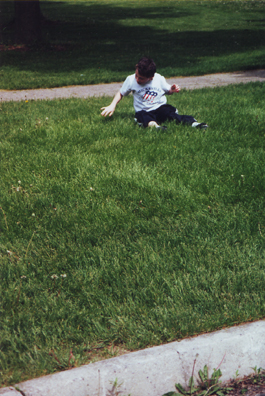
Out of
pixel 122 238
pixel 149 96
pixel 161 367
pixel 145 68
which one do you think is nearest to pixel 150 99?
pixel 149 96

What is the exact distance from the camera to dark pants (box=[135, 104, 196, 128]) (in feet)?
19.8

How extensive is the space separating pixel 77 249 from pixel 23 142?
275 cm

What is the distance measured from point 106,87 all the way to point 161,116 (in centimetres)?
410

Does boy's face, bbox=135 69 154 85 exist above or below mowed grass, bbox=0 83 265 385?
above

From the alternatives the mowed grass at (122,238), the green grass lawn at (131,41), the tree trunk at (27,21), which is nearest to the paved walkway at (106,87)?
the green grass lawn at (131,41)

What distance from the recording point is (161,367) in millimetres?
2100

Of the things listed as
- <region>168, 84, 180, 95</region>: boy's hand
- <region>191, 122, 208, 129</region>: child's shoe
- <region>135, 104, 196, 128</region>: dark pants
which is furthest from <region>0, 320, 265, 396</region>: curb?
<region>168, 84, 180, 95</region>: boy's hand

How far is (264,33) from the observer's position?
64.3 ft

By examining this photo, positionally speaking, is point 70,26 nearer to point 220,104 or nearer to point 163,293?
point 220,104

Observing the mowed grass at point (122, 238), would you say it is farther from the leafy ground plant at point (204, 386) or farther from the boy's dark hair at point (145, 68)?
the boy's dark hair at point (145, 68)

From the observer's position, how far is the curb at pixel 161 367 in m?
2.00

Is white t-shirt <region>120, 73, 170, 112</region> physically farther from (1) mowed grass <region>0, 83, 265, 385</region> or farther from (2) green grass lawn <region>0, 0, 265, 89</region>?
(2) green grass lawn <region>0, 0, 265, 89</region>

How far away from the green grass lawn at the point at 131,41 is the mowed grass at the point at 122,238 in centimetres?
570

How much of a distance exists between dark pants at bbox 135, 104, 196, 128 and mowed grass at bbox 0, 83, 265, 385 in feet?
0.80
